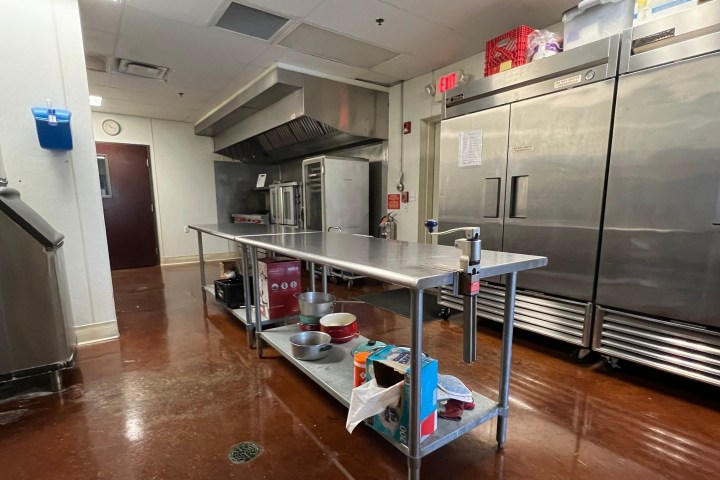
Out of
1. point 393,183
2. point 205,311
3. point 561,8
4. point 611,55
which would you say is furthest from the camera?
point 393,183

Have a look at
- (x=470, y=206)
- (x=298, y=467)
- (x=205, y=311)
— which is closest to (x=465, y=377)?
(x=298, y=467)

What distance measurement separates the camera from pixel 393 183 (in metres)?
4.51

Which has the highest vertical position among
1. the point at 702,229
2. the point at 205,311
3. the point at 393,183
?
the point at 393,183

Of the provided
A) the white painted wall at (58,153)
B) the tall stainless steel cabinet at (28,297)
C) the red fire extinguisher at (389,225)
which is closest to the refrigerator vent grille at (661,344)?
the red fire extinguisher at (389,225)

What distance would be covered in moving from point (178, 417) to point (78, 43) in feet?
9.06

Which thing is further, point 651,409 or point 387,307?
point 387,307

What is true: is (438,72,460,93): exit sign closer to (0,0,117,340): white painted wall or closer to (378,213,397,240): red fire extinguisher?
(378,213,397,240): red fire extinguisher

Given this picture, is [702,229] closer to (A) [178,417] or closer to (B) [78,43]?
(A) [178,417]

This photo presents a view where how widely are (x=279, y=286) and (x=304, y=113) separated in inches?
90.6

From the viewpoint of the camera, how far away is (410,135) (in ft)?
13.9

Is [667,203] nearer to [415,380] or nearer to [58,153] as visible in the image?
[415,380]

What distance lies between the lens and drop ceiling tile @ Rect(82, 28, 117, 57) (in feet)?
9.97

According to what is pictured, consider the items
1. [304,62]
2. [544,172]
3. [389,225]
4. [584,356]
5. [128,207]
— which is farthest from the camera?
[128,207]

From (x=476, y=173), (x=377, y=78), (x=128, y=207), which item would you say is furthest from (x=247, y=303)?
(x=128, y=207)
